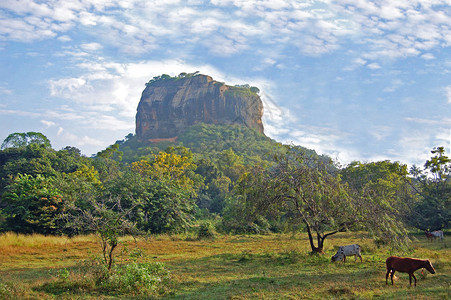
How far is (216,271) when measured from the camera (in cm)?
1307

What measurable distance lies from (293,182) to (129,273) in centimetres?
783

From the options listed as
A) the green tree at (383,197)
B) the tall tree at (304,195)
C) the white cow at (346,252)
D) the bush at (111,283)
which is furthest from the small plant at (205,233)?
the bush at (111,283)

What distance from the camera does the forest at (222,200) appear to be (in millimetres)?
14203

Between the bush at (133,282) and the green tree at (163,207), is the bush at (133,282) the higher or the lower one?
the lower one

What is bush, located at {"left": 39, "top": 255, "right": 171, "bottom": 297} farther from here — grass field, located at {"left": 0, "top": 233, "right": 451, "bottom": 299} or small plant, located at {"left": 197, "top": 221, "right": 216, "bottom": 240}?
small plant, located at {"left": 197, "top": 221, "right": 216, "bottom": 240}

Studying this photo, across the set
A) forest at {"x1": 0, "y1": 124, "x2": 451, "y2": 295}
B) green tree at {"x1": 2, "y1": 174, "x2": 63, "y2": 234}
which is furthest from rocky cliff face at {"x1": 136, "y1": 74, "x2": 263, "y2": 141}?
green tree at {"x1": 2, "y1": 174, "x2": 63, "y2": 234}

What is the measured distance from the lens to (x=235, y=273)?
12.6 m

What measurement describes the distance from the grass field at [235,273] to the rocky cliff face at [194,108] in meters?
96.4

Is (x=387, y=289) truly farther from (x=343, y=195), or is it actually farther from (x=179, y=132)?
(x=179, y=132)

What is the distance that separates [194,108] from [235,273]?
349 ft

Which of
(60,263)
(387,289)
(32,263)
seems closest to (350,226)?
(387,289)

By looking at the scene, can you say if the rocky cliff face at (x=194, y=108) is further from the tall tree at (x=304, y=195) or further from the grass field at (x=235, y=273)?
the tall tree at (x=304, y=195)

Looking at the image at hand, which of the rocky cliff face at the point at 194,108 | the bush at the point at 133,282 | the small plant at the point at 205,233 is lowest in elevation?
the small plant at the point at 205,233

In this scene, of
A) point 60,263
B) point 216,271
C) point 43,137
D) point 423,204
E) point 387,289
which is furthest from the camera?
point 43,137
